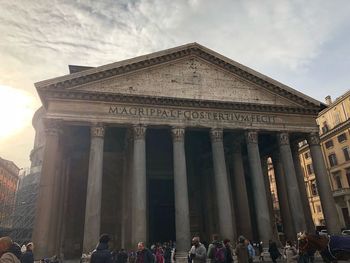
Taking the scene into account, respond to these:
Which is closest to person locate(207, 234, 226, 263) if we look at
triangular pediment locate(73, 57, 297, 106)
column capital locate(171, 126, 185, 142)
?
column capital locate(171, 126, 185, 142)

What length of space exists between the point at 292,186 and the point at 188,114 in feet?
23.3

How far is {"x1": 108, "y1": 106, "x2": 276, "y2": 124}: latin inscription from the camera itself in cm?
1625

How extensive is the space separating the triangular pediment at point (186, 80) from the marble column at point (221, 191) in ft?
8.18

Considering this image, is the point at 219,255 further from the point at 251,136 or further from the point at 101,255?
the point at 251,136

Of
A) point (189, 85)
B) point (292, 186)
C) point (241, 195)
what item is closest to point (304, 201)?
point (292, 186)

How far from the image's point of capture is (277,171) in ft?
69.5

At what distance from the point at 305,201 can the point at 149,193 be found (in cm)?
1011

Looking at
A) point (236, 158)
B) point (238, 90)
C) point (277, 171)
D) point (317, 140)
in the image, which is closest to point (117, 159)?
point (236, 158)

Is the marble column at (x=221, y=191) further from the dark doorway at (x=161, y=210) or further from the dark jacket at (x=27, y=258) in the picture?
the dark jacket at (x=27, y=258)

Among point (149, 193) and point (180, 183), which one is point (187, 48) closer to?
point (180, 183)

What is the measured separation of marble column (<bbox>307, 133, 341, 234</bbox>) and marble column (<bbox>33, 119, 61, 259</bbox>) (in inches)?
575

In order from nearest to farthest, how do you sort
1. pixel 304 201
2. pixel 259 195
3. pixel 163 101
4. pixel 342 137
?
pixel 259 195, pixel 163 101, pixel 304 201, pixel 342 137

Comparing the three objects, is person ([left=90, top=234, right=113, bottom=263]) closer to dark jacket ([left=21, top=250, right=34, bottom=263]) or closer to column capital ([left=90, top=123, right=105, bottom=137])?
dark jacket ([left=21, top=250, right=34, bottom=263])

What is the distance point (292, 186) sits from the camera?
55.9ft
